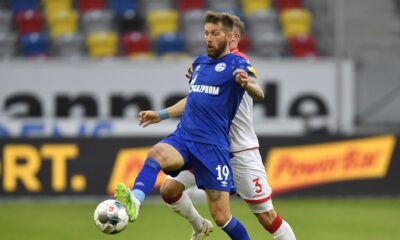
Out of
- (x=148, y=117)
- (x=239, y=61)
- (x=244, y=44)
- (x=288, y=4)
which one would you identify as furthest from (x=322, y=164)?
(x=239, y=61)

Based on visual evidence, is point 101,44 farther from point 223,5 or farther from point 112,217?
point 112,217

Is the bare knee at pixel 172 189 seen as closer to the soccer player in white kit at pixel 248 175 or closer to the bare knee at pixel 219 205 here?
the soccer player in white kit at pixel 248 175

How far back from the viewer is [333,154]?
55.8 feet

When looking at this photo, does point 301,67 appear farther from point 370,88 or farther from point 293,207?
point 293,207

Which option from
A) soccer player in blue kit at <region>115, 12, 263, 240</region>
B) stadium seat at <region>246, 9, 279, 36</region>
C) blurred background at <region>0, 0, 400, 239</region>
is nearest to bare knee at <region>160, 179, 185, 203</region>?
soccer player in blue kit at <region>115, 12, 263, 240</region>

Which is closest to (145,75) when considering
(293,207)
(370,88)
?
(370,88)

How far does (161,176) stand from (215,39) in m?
7.40

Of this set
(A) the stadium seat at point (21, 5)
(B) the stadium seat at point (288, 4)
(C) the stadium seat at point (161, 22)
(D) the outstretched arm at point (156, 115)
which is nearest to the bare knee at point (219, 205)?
(D) the outstretched arm at point (156, 115)

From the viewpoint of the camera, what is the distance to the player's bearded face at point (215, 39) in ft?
27.7

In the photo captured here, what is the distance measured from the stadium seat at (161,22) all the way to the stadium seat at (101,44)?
39.2 inches

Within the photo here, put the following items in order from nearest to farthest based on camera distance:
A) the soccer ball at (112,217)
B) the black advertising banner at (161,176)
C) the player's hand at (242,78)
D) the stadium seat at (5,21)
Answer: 1. the soccer ball at (112,217)
2. the player's hand at (242,78)
3. the black advertising banner at (161,176)
4. the stadium seat at (5,21)

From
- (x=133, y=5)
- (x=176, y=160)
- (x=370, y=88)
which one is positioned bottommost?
(x=370, y=88)

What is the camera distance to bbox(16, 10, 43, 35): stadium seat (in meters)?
22.7

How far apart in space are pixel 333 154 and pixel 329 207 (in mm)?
1649
